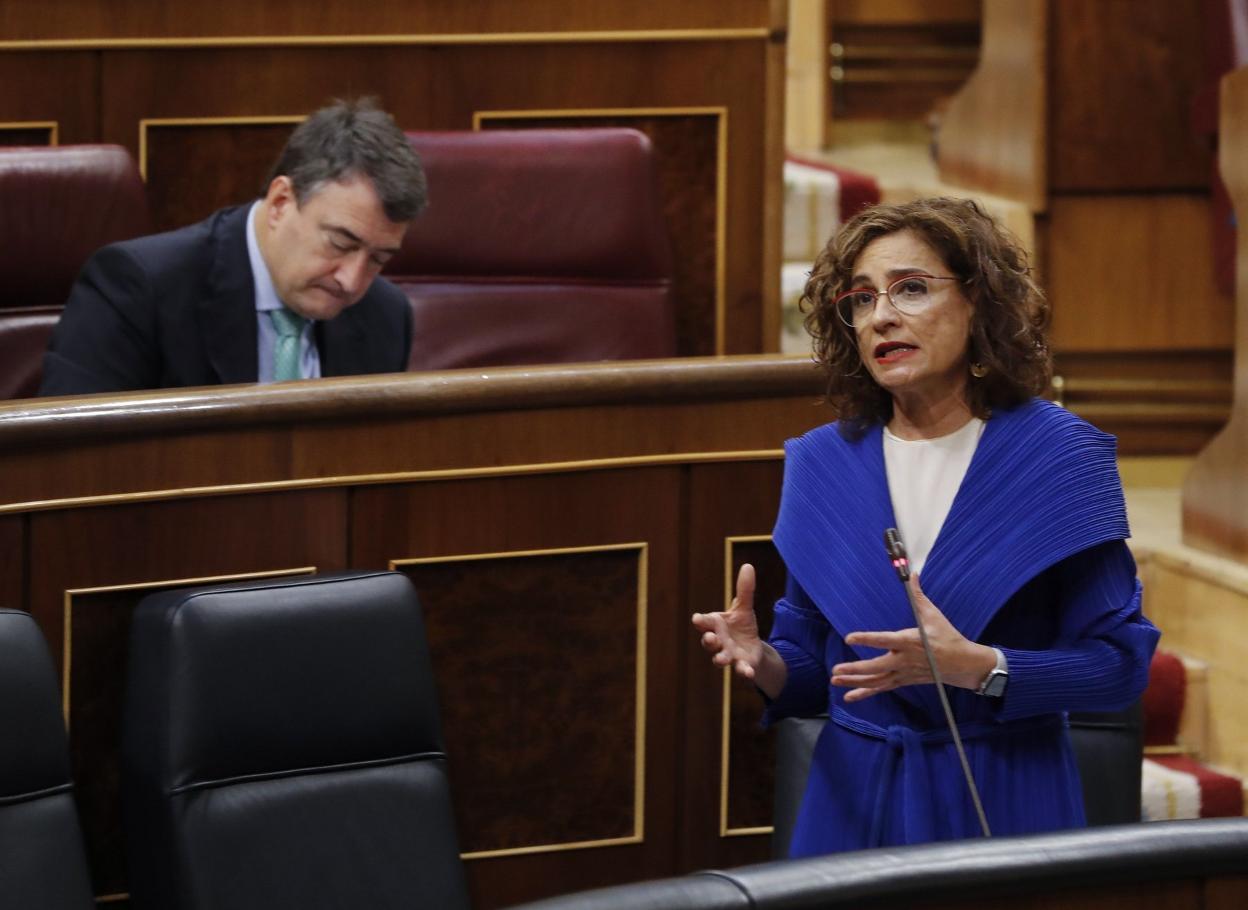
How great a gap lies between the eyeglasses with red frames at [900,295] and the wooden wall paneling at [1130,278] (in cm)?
91

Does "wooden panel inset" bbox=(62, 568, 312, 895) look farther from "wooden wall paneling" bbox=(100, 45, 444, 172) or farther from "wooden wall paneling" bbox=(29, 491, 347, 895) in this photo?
"wooden wall paneling" bbox=(100, 45, 444, 172)

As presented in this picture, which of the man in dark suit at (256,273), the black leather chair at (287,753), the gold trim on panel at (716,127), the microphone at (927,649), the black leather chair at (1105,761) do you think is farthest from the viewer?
the gold trim on panel at (716,127)

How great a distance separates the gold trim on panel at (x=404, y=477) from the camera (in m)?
0.81

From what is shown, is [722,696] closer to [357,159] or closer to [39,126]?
[357,159]

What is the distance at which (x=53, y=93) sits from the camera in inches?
48.8

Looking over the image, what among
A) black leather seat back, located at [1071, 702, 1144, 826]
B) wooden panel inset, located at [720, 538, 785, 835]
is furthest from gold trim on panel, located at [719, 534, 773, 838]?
black leather seat back, located at [1071, 702, 1144, 826]

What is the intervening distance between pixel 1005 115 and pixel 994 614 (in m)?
1.04

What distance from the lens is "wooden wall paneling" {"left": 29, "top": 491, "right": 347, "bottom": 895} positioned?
81 cm

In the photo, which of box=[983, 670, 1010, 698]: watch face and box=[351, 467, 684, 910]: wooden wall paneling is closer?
box=[983, 670, 1010, 698]: watch face

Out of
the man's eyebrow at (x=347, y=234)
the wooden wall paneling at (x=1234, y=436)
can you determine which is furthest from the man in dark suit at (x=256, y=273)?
the wooden wall paneling at (x=1234, y=436)

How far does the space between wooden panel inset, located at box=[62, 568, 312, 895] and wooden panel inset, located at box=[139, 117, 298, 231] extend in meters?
0.49

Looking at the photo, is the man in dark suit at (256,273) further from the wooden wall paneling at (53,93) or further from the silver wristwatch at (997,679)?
the silver wristwatch at (997,679)

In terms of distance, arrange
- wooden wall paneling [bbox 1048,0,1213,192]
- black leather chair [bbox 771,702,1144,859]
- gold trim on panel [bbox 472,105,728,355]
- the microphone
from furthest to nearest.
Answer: wooden wall paneling [bbox 1048,0,1213,192] < gold trim on panel [bbox 472,105,728,355] < black leather chair [bbox 771,702,1144,859] < the microphone

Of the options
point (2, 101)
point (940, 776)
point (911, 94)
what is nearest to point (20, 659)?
point (940, 776)
